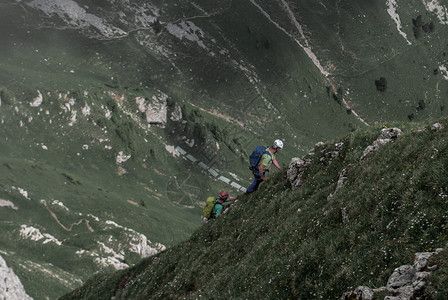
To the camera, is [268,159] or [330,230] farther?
[268,159]

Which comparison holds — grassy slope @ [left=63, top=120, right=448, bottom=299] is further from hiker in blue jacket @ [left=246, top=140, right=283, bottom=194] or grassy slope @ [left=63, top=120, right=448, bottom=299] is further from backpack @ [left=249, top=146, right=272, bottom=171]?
backpack @ [left=249, top=146, right=272, bottom=171]

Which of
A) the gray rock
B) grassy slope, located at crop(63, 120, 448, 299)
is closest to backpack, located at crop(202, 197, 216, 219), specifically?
grassy slope, located at crop(63, 120, 448, 299)

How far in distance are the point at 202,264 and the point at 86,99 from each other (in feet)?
395

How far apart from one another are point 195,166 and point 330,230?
135 meters

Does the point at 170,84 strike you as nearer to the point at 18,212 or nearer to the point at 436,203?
the point at 18,212

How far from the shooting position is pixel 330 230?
14.0 m

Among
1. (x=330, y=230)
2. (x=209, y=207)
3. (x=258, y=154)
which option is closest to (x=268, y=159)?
(x=258, y=154)

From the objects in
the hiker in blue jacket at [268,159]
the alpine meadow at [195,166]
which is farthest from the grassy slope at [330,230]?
the hiker in blue jacket at [268,159]

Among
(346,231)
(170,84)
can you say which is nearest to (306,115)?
(170,84)

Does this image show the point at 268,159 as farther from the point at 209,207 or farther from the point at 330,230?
the point at 330,230

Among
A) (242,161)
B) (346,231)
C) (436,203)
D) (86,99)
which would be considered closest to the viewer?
(436,203)

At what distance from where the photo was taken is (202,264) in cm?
2184

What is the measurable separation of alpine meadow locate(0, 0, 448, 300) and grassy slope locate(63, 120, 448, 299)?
0.08 m

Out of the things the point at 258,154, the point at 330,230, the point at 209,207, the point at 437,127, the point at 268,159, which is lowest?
the point at 209,207
